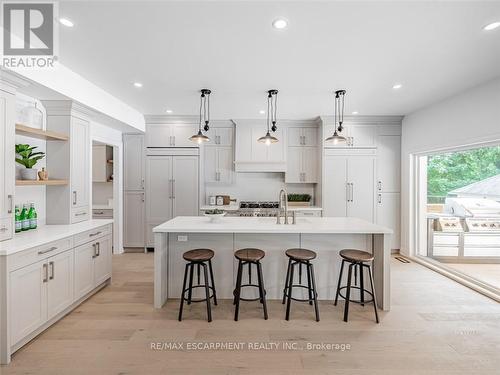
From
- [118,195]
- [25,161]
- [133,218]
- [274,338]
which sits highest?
[25,161]

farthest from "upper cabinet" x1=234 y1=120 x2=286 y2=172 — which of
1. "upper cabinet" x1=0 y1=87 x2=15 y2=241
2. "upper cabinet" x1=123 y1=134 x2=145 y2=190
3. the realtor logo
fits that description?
"upper cabinet" x1=0 y1=87 x2=15 y2=241

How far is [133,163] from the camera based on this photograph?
16.2 ft

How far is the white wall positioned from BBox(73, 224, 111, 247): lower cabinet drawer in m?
4.97

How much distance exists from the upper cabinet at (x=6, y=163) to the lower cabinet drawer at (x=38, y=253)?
32 centimetres

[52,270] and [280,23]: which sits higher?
[280,23]

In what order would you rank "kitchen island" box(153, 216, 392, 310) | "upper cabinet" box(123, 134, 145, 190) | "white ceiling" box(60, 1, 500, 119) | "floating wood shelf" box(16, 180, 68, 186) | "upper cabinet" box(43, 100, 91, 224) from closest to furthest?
1. "white ceiling" box(60, 1, 500, 119)
2. "floating wood shelf" box(16, 180, 68, 186)
3. "kitchen island" box(153, 216, 392, 310)
4. "upper cabinet" box(43, 100, 91, 224)
5. "upper cabinet" box(123, 134, 145, 190)

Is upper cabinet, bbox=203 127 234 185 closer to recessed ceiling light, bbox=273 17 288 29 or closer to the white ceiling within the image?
the white ceiling

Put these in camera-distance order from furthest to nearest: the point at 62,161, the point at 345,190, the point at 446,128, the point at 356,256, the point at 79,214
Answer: the point at 345,190
the point at 446,128
the point at 79,214
the point at 62,161
the point at 356,256

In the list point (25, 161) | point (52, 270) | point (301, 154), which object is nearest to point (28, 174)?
point (25, 161)

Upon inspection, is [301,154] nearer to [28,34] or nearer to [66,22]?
[66,22]

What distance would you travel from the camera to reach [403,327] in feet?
7.95

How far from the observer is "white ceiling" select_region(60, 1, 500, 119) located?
188cm

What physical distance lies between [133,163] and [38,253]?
117 inches

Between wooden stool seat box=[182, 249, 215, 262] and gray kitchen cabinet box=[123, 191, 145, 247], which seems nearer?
wooden stool seat box=[182, 249, 215, 262]
